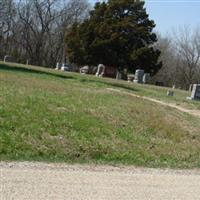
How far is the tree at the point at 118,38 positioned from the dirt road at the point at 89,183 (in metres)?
45.2

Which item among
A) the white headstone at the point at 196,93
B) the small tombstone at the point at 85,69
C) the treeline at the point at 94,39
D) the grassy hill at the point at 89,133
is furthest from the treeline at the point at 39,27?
the grassy hill at the point at 89,133

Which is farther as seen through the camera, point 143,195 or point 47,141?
point 47,141

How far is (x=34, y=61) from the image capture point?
77.8 metres

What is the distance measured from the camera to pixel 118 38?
5466 centimetres

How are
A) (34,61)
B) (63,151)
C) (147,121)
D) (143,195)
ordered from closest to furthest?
(143,195), (63,151), (147,121), (34,61)

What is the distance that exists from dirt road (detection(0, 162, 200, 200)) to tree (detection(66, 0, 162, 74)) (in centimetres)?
4517

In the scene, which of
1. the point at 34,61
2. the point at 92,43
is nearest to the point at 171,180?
the point at 92,43

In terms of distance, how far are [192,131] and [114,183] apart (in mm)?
7091

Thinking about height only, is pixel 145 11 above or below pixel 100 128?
above

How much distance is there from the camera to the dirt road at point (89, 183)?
6309 millimetres

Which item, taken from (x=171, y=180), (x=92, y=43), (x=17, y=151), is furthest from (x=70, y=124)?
(x=92, y=43)

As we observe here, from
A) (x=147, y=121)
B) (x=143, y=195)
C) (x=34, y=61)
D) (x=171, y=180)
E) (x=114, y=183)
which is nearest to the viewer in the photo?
(x=143, y=195)

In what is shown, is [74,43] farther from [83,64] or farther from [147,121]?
[147,121]

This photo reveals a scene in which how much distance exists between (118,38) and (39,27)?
30.5m
